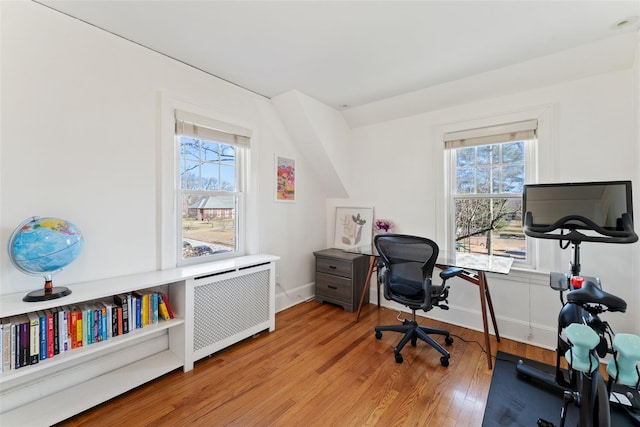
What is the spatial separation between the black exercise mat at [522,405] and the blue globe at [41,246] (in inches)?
104

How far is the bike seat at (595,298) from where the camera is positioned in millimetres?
1350

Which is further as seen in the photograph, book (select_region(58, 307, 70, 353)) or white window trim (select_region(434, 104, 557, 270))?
white window trim (select_region(434, 104, 557, 270))

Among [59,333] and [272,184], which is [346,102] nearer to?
[272,184]

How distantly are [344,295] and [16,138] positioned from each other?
3011mm

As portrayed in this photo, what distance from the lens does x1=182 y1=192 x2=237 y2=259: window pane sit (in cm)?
249

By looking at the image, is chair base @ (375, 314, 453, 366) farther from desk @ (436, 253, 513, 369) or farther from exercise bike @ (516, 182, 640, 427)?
exercise bike @ (516, 182, 640, 427)

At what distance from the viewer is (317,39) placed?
1995 mm

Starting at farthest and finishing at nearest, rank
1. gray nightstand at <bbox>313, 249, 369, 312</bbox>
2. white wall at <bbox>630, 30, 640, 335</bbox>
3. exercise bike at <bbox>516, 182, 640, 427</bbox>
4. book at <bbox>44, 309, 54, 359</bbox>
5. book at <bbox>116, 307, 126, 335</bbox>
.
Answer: gray nightstand at <bbox>313, 249, 369, 312</bbox> < white wall at <bbox>630, 30, 640, 335</bbox> < book at <bbox>116, 307, 126, 335</bbox> < book at <bbox>44, 309, 54, 359</bbox> < exercise bike at <bbox>516, 182, 640, 427</bbox>

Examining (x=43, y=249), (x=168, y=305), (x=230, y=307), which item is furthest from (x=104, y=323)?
(x=230, y=307)

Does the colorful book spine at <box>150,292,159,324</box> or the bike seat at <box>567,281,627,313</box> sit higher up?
the bike seat at <box>567,281,627,313</box>

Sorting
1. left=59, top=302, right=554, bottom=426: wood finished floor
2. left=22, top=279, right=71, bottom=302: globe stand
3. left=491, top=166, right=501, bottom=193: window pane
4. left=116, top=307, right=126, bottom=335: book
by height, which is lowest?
left=59, top=302, right=554, bottom=426: wood finished floor

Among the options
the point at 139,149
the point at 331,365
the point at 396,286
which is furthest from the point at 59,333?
the point at 396,286

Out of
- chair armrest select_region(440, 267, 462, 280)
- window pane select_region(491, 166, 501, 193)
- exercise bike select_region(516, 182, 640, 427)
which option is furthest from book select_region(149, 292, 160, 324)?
window pane select_region(491, 166, 501, 193)

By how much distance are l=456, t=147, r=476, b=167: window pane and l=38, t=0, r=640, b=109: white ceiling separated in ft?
2.50
